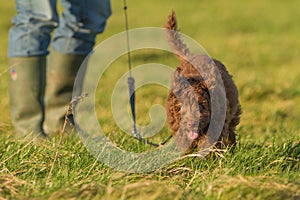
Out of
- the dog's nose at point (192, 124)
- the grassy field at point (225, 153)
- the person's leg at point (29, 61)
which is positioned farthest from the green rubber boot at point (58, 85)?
the dog's nose at point (192, 124)

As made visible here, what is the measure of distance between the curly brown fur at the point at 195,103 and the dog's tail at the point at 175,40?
6 cm

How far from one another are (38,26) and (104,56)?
582cm

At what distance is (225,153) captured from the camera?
3.60 metres

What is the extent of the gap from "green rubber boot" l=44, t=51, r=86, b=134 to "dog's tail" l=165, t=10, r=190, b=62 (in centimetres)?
103

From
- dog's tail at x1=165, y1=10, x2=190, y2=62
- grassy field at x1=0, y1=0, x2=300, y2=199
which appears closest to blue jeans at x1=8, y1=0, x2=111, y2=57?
grassy field at x1=0, y1=0, x2=300, y2=199

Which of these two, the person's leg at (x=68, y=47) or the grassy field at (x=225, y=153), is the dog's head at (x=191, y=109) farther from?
the person's leg at (x=68, y=47)

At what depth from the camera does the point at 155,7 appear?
16984 mm

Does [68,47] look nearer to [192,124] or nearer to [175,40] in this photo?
[175,40]

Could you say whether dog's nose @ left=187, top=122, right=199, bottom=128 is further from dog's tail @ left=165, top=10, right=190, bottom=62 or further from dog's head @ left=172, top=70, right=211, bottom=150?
dog's tail @ left=165, top=10, right=190, bottom=62

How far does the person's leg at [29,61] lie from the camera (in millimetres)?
4641

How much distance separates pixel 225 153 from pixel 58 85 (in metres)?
1.95

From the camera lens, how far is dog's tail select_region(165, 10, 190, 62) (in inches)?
166

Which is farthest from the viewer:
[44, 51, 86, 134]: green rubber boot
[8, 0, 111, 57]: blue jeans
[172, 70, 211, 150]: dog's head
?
[44, 51, 86, 134]: green rubber boot

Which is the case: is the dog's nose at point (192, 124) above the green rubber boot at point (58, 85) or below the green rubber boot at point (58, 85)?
below
